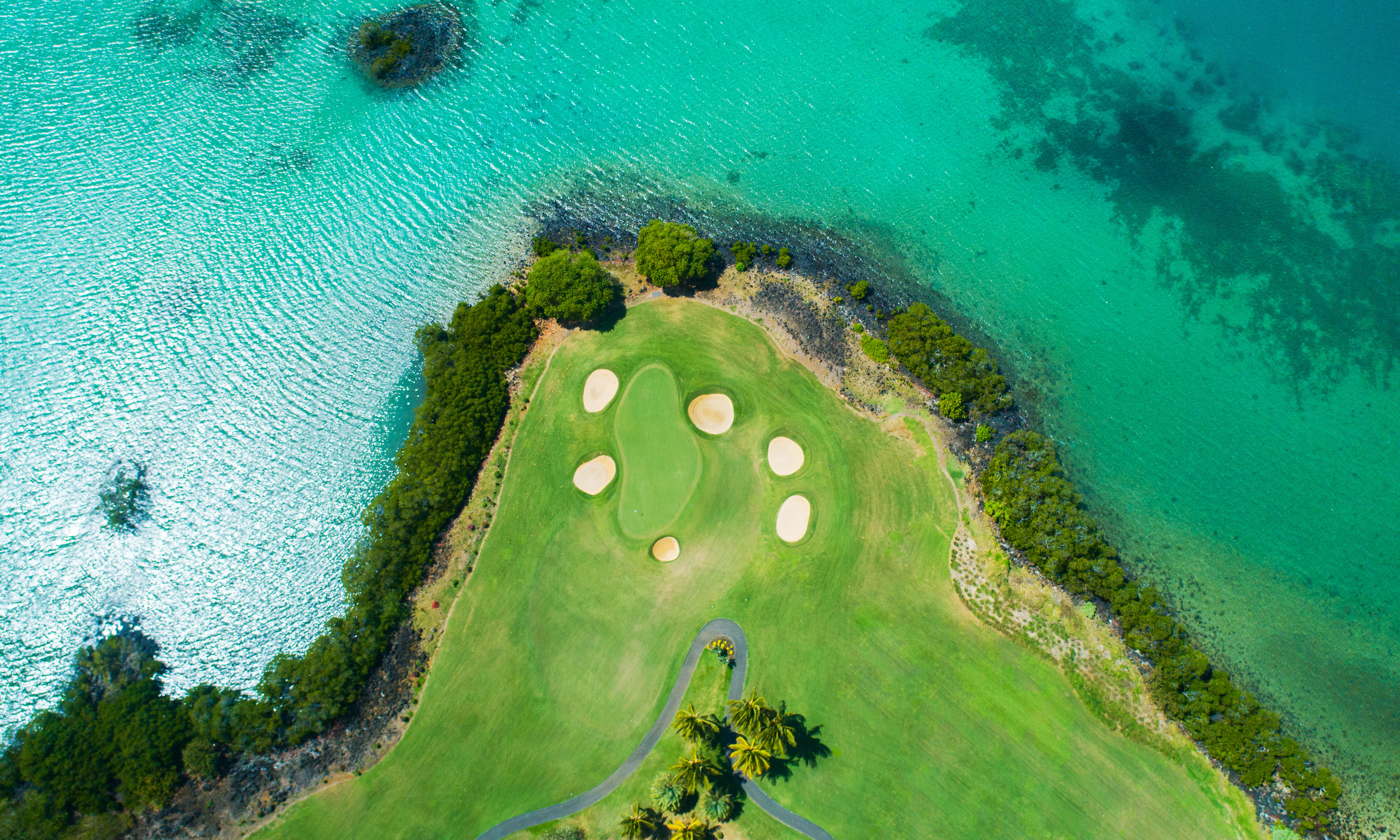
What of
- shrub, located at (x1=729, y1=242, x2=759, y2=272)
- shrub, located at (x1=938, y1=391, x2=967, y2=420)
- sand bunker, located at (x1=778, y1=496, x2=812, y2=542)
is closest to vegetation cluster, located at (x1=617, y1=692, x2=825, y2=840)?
sand bunker, located at (x1=778, y1=496, x2=812, y2=542)

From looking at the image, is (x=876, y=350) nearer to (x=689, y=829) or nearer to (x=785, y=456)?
(x=785, y=456)

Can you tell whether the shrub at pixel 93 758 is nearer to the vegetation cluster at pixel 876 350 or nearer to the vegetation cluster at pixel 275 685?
the vegetation cluster at pixel 275 685

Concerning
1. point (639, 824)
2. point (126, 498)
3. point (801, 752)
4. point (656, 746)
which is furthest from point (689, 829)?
point (126, 498)

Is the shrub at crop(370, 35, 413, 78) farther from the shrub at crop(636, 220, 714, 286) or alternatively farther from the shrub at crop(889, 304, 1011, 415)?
the shrub at crop(889, 304, 1011, 415)

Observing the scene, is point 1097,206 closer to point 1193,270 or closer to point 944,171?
point 1193,270

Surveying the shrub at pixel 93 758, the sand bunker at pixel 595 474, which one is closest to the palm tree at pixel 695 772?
the sand bunker at pixel 595 474

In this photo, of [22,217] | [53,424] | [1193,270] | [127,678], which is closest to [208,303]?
[53,424]
